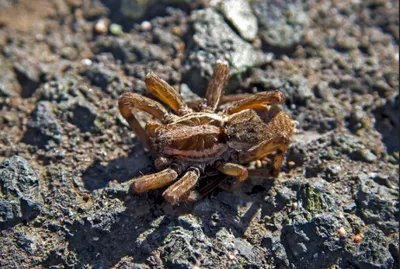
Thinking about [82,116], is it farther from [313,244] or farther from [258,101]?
[313,244]

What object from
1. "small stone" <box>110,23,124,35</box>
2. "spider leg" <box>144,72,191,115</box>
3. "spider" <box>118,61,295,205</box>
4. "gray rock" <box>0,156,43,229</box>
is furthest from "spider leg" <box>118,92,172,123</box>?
"small stone" <box>110,23,124,35</box>

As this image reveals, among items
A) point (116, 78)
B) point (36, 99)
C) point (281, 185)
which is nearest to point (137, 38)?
point (116, 78)

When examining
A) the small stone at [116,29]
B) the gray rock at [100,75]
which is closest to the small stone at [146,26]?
the small stone at [116,29]

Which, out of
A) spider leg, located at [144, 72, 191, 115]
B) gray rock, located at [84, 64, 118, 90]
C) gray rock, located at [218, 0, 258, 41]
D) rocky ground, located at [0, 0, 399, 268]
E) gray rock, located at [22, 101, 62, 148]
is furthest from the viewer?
gray rock, located at [218, 0, 258, 41]

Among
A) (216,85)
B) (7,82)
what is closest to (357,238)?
(216,85)

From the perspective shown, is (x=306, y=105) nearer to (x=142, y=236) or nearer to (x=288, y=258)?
(x=288, y=258)

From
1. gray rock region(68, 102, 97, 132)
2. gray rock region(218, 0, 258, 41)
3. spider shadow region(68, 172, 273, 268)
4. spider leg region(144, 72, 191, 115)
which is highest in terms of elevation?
gray rock region(218, 0, 258, 41)

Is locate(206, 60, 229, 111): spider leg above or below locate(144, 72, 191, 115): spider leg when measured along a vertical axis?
above

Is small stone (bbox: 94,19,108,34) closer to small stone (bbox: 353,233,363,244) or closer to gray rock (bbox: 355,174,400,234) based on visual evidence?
gray rock (bbox: 355,174,400,234)
